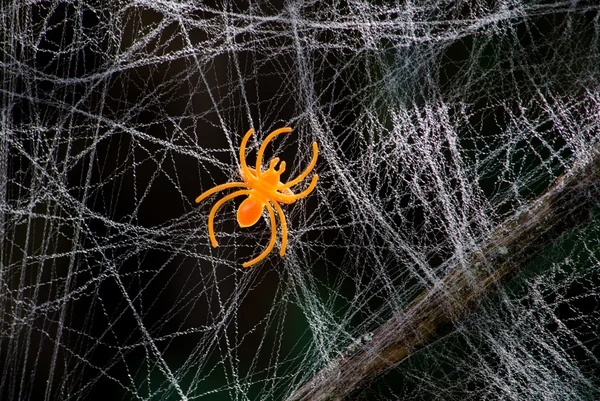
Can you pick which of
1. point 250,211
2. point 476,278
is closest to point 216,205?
point 250,211

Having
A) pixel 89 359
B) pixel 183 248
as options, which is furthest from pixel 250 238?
pixel 89 359

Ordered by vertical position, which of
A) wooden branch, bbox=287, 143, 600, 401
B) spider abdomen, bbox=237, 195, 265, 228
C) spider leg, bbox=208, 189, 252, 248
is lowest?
wooden branch, bbox=287, 143, 600, 401

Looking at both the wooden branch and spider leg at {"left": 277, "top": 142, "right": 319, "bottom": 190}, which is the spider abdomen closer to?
spider leg at {"left": 277, "top": 142, "right": 319, "bottom": 190}

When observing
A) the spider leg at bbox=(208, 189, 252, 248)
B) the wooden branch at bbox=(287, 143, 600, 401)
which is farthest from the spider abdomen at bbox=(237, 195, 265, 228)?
the wooden branch at bbox=(287, 143, 600, 401)

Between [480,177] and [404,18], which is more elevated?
[404,18]

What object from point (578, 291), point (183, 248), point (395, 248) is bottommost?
point (578, 291)

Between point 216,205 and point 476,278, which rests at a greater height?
point 216,205

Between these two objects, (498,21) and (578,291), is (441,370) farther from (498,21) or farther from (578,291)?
(498,21)

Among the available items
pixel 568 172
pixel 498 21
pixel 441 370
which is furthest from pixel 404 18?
pixel 441 370

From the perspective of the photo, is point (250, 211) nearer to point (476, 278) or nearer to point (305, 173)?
point (305, 173)
